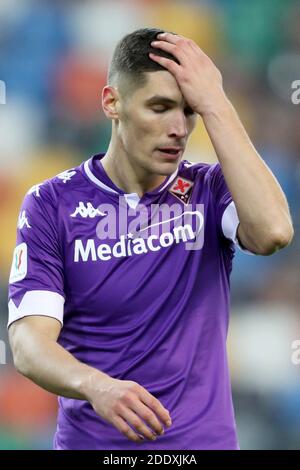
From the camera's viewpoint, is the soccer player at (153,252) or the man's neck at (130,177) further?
the man's neck at (130,177)

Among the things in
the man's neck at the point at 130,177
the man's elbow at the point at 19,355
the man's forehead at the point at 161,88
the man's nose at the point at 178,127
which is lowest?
the man's elbow at the point at 19,355

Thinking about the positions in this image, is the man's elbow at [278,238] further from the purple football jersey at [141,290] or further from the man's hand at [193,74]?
the man's hand at [193,74]

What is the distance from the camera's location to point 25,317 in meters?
2.83

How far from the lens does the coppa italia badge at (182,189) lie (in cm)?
305

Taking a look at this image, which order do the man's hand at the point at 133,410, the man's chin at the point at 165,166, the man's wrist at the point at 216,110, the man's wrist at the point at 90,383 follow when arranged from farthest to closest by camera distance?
the man's chin at the point at 165,166
the man's wrist at the point at 216,110
the man's wrist at the point at 90,383
the man's hand at the point at 133,410

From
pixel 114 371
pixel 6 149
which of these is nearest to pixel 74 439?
pixel 114 371

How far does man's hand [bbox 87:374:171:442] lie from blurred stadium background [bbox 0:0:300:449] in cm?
281

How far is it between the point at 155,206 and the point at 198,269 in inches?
10.8

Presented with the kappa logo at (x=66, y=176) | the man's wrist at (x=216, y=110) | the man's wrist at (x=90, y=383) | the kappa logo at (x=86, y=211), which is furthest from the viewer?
the kappa logo at (x=66, y=176)

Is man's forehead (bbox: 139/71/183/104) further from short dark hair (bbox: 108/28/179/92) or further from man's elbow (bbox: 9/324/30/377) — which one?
man's elbow (bbox: 9/324/30/377)

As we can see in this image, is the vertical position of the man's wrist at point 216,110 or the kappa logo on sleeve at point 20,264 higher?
the man's wrist at point 216,110

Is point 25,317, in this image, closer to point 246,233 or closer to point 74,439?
point 74,439

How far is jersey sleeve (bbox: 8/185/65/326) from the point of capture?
2850 millimetres

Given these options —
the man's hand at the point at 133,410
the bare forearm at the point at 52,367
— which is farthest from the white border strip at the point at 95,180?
the man's hand at the point at 133,410
